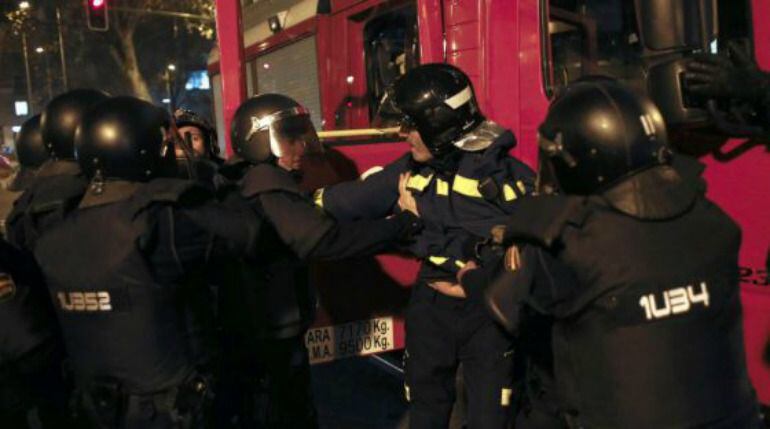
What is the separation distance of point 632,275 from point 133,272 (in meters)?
1.50

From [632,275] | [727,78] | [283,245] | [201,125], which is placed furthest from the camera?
[201,125]

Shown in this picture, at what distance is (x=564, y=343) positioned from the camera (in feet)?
6.59

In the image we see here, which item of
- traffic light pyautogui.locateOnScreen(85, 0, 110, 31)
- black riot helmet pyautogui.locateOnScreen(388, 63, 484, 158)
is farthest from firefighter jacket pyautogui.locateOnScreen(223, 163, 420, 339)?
traffic light pyautogui.locateOnScreen(85, 0, 110, 31)

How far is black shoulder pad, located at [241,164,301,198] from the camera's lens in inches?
111

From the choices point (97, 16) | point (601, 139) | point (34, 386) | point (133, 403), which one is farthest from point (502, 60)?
point (97, 16)

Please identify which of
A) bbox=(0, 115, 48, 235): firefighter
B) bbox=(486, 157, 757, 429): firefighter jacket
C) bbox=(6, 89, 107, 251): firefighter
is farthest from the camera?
bbox=(0, 115, 48, 235): firefighter

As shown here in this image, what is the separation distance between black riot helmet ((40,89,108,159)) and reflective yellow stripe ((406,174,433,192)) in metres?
1.44

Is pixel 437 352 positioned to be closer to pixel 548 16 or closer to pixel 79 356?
pixel 79 356

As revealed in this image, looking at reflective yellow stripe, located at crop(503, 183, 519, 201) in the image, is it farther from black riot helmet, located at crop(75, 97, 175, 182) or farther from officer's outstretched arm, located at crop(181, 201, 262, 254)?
black riot helmet, located at crop(75, 97, 175, 182)

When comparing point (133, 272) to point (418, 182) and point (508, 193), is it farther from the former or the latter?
point (508, 193)

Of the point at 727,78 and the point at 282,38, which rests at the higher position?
the point at 282,38

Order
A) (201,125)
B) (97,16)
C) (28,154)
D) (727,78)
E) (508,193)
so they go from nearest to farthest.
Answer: (727,78)
(508,193)
(28,154)
(201,125)
(97,16)

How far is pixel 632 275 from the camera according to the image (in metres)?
1.82

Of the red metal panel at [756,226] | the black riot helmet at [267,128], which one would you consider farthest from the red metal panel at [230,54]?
Answer: the red metal panel at [756,226]
